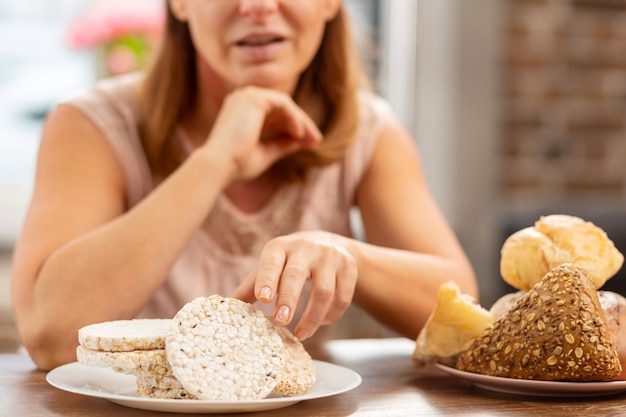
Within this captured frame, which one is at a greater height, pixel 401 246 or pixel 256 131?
pixel 256 131

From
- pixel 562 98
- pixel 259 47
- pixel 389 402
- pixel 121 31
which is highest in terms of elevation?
pixel 121 31

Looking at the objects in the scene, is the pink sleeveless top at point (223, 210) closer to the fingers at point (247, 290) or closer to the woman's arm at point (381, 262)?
the woman's arm at point (381, 262)

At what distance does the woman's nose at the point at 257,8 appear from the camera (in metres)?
1.38

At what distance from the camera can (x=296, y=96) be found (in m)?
1.67

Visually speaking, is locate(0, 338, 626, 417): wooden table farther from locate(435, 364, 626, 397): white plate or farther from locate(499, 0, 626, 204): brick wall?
locate(499, 0, 626, 204): brick wall

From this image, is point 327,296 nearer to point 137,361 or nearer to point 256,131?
point 137,361

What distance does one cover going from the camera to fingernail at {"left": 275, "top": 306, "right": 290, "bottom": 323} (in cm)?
81

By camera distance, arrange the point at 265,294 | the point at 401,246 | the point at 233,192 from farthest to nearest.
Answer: the point at 233,192
the point at 401,246
the point at 265,294

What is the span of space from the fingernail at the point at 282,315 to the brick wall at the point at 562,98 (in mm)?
2099

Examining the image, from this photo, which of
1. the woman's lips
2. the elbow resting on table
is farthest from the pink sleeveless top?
the elbow resting on table

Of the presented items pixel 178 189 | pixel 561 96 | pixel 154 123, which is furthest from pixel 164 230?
pixel 561 96

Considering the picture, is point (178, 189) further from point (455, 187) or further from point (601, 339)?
point (455, 187)

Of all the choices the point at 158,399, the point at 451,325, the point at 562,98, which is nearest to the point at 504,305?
the point at 451,325

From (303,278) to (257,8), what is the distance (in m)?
0.64
